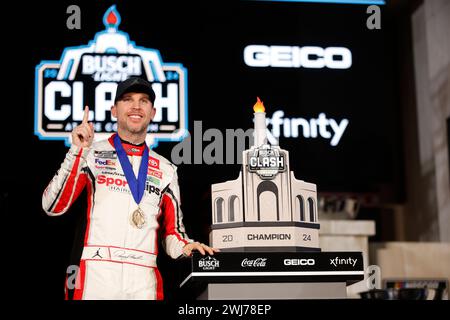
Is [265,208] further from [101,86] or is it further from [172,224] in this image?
[101,86]

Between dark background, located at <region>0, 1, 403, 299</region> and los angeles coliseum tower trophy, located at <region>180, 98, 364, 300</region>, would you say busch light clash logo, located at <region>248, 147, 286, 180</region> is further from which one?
dark background, located at <region>0, 1, 403, 299</region>

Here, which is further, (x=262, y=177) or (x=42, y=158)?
(x=42, y=158)

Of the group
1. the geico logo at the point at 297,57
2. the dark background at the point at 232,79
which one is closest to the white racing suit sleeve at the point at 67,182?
the dark background at the point at 232,79

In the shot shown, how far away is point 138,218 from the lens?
115 inches

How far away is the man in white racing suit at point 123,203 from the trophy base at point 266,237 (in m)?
0.13

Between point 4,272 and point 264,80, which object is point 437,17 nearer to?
point 264,80

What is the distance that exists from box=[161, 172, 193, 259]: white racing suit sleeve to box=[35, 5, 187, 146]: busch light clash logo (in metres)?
2.66

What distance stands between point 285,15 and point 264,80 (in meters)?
0.56

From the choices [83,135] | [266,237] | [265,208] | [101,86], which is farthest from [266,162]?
[101,86]

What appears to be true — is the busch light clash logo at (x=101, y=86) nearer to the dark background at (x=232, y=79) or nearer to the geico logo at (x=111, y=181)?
the dark background at (x=232, y=79)

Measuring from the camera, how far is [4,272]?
4895 mm

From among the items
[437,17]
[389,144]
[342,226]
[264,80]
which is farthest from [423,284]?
[437,17]

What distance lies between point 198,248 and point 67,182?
21.5 inches

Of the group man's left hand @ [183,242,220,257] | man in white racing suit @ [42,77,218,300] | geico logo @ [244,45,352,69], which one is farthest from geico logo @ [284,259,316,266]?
geico logo @ [244,45,352,69]
